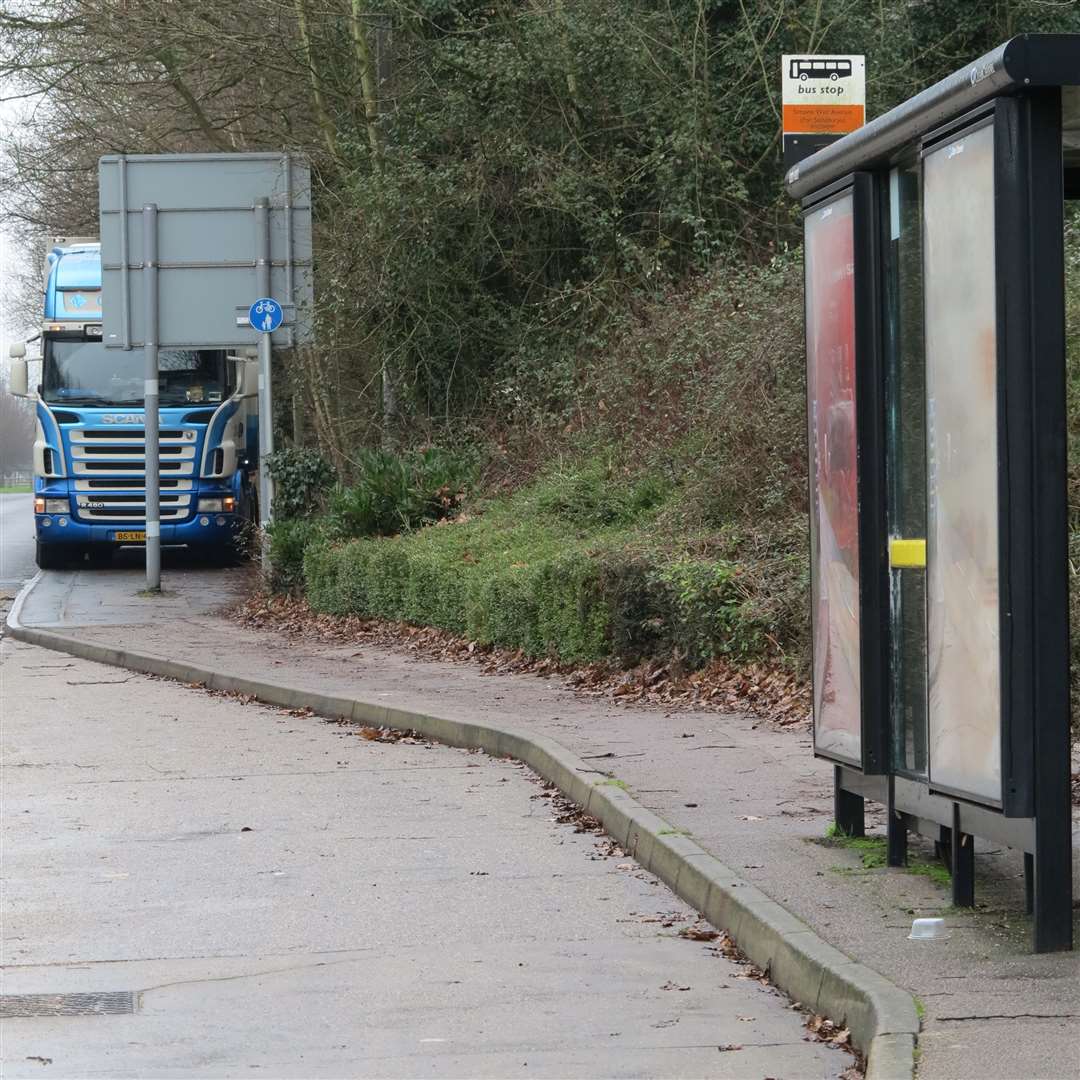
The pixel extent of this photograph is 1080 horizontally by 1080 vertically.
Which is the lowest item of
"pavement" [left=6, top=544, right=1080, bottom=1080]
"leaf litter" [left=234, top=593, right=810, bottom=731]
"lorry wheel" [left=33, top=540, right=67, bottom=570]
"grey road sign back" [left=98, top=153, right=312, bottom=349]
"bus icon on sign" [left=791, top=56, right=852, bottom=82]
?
"pavement" [left=6, top=544, right=1080, bottom=1080]

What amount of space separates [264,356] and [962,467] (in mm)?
18265

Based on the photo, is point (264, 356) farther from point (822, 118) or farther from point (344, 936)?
point (344, 936)

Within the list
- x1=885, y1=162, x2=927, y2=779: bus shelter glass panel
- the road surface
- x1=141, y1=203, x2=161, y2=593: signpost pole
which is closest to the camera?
x1=885, y1=162, x2=927, y2=779: bus shelter glass panel

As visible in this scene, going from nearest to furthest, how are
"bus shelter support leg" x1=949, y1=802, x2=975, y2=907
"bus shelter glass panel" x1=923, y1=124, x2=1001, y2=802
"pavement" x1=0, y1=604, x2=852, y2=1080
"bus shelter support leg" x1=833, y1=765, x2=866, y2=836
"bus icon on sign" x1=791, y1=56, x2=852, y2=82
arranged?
1. "pavement" x1=0, y1=604, x2=852, y2=1080
2. "bus shelter glass panel" x1=923, y1=124, x2=1001, y2=802
3. "bus shelter support leg" x1=949, y1=802, x2=975, y2=907
4. "bus shelter support leg" x1=833, y1=765, x2=866, y2=836
5. "bus icon on sign" x1=791, y1=56, x2=852, y2=82

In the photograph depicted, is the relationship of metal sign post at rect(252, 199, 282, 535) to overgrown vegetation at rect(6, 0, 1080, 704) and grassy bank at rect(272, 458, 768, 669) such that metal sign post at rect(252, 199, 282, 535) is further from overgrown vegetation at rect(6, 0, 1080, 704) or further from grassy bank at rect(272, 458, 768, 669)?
grassy bank at rect(272, 458, 768, 669)

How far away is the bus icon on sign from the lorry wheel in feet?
70.6

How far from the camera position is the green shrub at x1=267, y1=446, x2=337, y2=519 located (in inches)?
933

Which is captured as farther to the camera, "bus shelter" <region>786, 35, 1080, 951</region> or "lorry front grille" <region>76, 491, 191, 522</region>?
"lorry front grille" <region>76, 491, 191, 522</region>

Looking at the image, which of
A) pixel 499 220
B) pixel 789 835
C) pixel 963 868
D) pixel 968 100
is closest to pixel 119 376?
pixel 499 220

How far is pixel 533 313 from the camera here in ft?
78.0

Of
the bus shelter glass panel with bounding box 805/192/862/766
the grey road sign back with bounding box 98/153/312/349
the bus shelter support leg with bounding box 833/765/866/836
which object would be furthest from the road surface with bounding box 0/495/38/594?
the bus shelter glass panel with bounding box 805/192/862/766

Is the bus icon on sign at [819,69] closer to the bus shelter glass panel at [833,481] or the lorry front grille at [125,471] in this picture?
the bus shelter glass panel at [833,481]

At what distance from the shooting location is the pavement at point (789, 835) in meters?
4.73

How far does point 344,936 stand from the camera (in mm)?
6480
